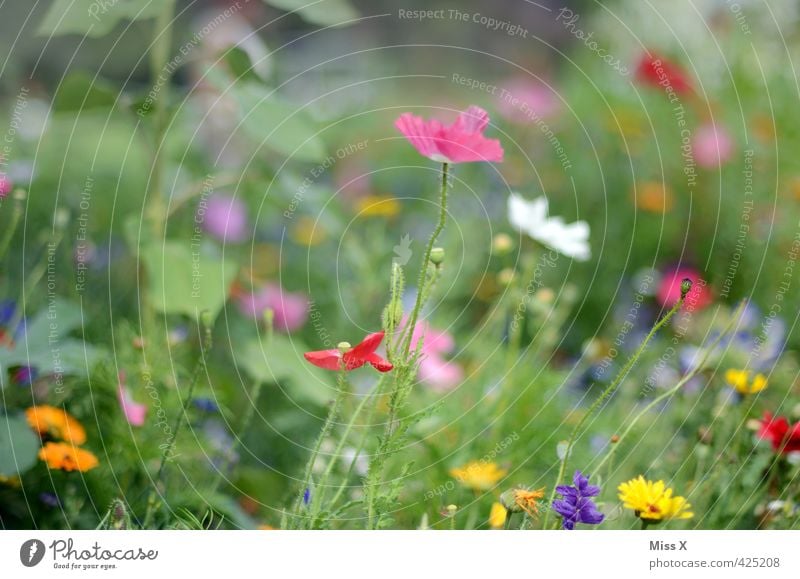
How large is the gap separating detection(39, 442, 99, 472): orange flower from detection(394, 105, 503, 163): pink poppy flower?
0.39m

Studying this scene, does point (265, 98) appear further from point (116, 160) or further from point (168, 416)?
point (116, 160)

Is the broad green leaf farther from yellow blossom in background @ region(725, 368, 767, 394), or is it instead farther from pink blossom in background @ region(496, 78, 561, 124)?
pink blossom in background @ region(496, 78, 561, 124)

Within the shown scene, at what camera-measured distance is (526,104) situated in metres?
1.70

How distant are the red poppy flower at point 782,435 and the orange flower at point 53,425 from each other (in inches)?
24.6

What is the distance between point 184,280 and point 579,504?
16.8 inches

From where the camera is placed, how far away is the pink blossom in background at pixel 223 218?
4.65ft

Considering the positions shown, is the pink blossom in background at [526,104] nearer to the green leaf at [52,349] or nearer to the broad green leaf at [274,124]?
the broad green leaf at [274,124]

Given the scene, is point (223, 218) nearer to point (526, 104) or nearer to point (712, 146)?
point (526, 104)

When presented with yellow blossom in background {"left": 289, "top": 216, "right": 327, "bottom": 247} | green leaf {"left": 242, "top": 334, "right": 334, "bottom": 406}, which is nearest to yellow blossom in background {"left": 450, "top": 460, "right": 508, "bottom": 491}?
green leaf {"left": 242, "top": 334, "right": 334, "bottom": 406}
